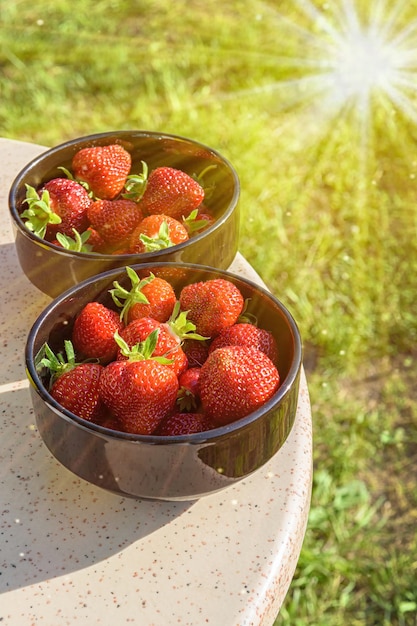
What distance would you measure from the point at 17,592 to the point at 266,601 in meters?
0.27

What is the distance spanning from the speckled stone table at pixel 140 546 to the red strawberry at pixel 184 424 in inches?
4.4

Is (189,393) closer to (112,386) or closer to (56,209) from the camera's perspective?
(112,386)

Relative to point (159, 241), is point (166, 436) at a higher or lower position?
lower

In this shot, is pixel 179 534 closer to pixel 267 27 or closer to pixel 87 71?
pixel 87 71

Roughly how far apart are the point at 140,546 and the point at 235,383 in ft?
0.70

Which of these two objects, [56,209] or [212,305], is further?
[56,209]

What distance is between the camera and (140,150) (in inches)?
51.3

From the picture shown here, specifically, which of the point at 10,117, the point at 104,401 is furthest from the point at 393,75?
the point at 104,401

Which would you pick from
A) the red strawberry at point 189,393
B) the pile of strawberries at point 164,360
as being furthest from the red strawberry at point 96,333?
the red strawberry at point 189,393

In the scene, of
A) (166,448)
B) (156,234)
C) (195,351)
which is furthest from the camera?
(156,234)

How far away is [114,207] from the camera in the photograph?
1.16 m

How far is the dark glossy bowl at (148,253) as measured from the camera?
1070 mm

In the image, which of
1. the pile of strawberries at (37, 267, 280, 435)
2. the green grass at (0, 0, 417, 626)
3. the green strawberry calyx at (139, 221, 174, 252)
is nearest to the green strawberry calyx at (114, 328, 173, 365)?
the pile of strawberries at (37, 267, 280, 435)

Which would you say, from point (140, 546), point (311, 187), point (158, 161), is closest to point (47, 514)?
point (140, 546)
